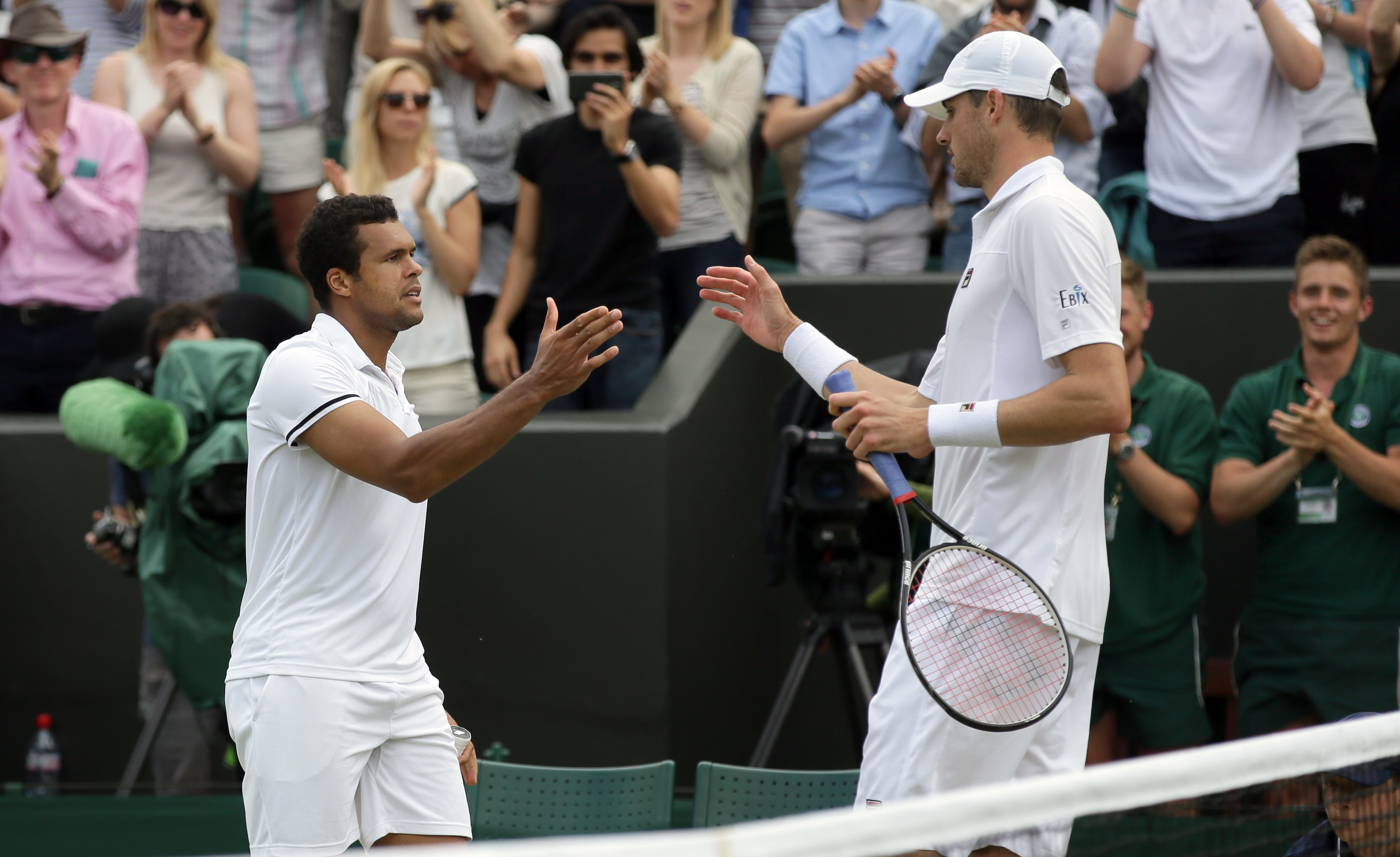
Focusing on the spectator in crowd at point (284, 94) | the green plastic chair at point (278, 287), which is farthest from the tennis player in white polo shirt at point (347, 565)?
the spectator in crowd at point (284, 94)

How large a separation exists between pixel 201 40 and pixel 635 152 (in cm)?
222

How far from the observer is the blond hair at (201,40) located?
7.04m

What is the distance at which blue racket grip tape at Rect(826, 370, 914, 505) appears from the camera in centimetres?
323

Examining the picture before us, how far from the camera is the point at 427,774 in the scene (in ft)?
11.3

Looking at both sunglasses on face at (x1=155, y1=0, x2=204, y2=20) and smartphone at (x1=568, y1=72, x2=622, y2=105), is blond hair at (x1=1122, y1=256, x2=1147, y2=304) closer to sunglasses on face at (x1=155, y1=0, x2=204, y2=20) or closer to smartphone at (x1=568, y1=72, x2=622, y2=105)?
smartphone at (x1=568, y1=72, x2=622, y2=105)

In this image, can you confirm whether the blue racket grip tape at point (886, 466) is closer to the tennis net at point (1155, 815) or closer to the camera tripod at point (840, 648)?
the tennis net at point (1155, 815)

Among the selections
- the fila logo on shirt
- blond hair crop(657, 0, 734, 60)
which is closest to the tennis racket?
the fila logo on shirt

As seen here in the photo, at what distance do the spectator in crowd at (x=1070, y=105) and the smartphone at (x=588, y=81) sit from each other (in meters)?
1.31

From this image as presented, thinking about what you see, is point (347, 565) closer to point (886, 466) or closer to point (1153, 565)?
point (886, 466)

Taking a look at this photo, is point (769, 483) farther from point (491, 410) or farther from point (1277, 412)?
point (491, 410)

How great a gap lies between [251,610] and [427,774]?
19.5 inches

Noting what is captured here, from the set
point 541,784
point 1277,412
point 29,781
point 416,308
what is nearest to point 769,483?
point 541,784

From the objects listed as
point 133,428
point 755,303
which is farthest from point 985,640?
point 133,428

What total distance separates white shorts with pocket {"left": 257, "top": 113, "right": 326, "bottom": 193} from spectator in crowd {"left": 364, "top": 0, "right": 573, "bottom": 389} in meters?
0.84
